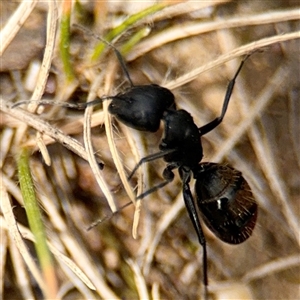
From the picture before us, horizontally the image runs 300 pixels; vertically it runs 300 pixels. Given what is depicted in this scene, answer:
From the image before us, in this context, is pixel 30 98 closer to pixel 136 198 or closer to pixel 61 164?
pixel 61 164

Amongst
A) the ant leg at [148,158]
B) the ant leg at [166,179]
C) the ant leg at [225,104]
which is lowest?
the ant leg at [166,179]

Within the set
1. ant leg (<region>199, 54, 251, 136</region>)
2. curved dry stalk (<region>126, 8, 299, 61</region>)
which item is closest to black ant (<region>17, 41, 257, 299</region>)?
ant leg (<region>199, 54, 251, 136</region>)

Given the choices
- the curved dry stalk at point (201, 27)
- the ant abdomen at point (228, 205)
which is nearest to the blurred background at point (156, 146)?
the curved dry stalk at point (201, 27)

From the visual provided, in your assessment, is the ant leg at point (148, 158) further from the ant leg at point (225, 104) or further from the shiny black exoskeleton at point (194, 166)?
the ant leg at point (225, 104)

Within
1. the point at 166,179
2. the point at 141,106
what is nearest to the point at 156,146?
the point at 166,179

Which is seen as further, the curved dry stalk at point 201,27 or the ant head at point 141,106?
the curved dry stalk at point 201,27

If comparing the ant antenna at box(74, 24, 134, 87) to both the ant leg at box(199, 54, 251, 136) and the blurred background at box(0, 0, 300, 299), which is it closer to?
the blurred background at box(0, 0, 300, 299)

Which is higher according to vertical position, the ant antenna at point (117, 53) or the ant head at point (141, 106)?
the ant antenna at point (117, 53)
